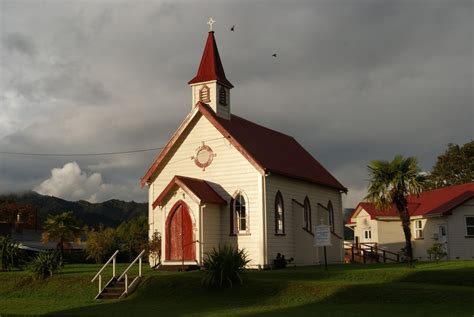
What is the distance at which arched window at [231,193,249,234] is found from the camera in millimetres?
30844

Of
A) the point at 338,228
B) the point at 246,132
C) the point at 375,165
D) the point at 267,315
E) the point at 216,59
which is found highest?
the point at 216,59

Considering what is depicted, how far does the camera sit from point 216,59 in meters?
35.0

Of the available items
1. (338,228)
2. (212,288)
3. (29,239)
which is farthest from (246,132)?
(29,239)

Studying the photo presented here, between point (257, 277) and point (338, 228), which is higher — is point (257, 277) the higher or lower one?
the lower one

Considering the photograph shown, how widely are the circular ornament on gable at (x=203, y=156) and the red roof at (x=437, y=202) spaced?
17815mm

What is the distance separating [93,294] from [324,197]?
728 inches

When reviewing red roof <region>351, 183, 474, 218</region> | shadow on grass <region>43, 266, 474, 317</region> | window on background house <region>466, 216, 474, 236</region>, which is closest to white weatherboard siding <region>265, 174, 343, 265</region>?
shadow on grass <region>43, 266, 474, 317</region>

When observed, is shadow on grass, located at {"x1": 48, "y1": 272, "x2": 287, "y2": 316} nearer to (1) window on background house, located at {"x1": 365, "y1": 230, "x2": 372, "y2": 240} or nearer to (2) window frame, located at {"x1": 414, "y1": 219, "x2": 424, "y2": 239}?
(2) window frame, located at {"x1": 414, "y1": 219, "x2": 424, "y2": 239}

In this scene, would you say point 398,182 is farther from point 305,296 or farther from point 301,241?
point 305,296

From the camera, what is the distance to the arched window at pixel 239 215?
101 ft

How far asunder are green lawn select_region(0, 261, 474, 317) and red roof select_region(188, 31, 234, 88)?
12.7 metres

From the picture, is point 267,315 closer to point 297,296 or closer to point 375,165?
point 297,296

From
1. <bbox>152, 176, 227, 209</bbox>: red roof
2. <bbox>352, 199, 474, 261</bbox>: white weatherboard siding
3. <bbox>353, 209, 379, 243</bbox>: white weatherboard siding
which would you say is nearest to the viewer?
<bbox>152, 176, 227, 209</bbox>: red roof

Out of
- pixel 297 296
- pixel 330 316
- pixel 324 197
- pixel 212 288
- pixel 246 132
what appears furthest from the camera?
pixel 324 197
